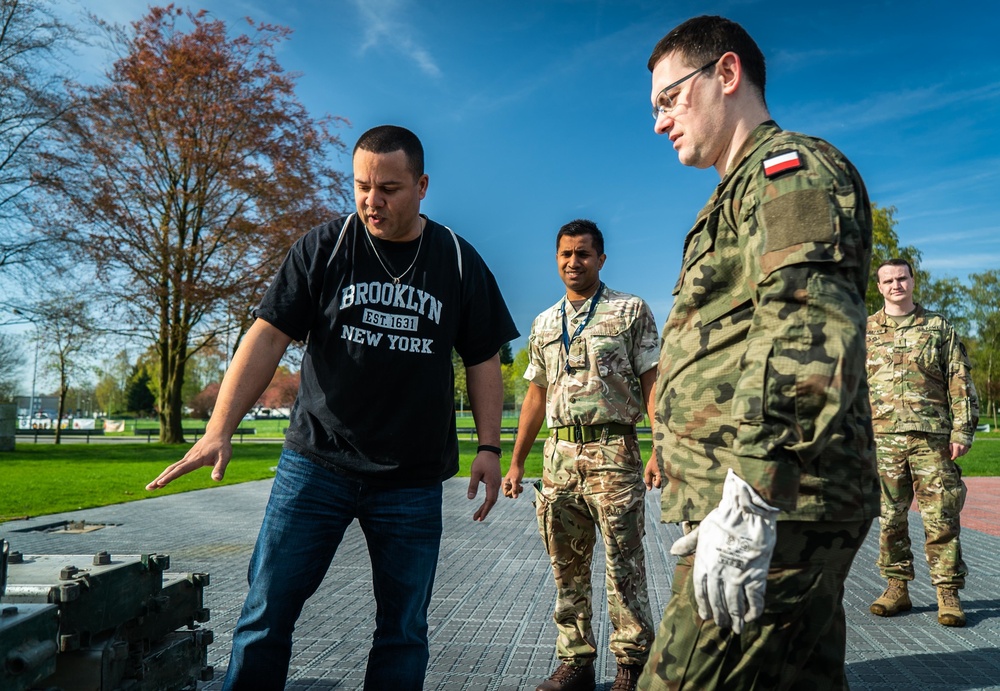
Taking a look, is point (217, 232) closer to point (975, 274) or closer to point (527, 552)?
point (527, 552)

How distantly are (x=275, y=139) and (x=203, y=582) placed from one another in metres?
28.0

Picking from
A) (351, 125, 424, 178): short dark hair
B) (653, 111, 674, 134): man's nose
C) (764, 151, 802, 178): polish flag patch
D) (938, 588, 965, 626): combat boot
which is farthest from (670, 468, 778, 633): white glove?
(938, 588, 965, 626): combat boot

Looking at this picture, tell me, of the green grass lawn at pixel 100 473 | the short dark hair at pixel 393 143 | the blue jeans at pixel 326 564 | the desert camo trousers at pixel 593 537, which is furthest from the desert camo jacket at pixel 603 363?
the green grass lawn at pixel 100 473

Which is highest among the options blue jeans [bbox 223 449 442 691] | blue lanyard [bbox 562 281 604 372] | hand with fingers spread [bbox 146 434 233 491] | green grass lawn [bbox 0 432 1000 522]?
blue lanyard [bbox 562 281 604 372]

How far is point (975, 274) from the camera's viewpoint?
60062mm

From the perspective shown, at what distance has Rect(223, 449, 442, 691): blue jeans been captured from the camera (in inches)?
110

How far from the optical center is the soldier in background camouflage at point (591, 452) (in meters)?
4.12

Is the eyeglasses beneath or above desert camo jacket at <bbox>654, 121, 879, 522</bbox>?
above

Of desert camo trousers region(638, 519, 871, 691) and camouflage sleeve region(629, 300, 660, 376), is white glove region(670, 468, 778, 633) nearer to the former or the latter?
desert camo trousers region(638, 519, 871, 691)

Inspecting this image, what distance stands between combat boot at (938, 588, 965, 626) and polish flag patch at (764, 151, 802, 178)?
475 cm

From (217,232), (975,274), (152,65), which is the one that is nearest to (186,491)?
(217,232)

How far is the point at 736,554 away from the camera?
1.76 m

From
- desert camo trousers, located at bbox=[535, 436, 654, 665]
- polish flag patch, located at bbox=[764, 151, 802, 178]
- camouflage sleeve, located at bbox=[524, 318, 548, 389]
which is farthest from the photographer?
camouflage sleeve, located at bbox=[524, 318, 548, 389]

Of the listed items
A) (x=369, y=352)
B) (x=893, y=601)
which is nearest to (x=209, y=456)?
(x=369, y=352)
